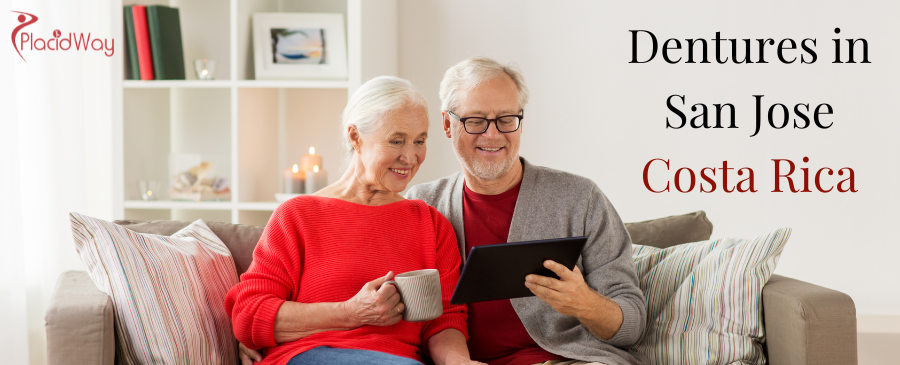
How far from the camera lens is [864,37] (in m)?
2.75

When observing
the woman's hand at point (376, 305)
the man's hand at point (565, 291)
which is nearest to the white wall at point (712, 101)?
the man's hand at point (565, 291)

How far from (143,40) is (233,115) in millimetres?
444

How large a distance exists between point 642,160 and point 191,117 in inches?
73.2

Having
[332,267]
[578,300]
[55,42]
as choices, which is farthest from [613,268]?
[55,42]

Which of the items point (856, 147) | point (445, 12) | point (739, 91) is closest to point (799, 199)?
point (856, 147)

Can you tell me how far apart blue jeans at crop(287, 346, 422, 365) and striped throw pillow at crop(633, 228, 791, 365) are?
25.8 inches

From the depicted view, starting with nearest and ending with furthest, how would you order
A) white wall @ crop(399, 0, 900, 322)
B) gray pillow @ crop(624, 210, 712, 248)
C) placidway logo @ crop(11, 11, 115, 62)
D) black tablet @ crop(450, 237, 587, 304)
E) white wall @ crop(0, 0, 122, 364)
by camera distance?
black tablet @ crop(450, 237, 587, 304)
gray pillow @ crop(624, 210, 712, 248)
white wall @ crop(0, 0, 122, 364)
placidway logo @ crop(11, 11, 115, 62)
white wall @ crop(399, 0, 900, 322)

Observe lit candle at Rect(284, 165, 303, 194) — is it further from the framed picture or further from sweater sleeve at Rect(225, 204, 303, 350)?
sweater sleeve at Rect(225, 204, 303, 350)

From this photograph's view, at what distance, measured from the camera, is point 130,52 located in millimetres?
2664

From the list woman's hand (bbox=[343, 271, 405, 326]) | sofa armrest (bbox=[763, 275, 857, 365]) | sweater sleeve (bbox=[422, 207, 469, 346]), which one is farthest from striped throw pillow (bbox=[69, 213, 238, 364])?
sofa armrest (bbox=[763, 275, 857, 365])

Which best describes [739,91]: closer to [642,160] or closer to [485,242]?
[642,160]

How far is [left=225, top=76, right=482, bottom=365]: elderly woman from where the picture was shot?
56.9 inches

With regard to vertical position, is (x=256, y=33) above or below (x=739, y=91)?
above

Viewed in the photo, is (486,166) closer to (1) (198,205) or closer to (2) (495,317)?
(2) (495,317)
